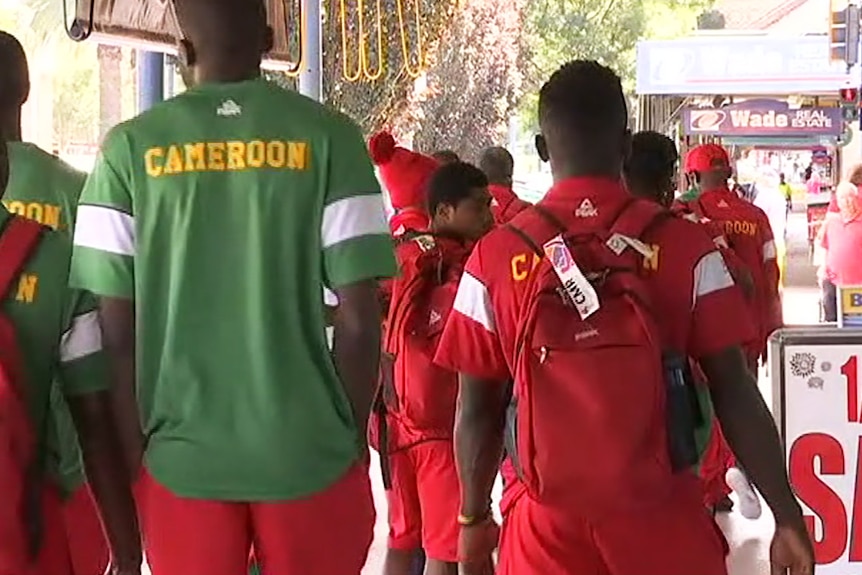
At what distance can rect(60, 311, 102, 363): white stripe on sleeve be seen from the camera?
2453 millimetres

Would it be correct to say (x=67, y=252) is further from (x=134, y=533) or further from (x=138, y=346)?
→ (x=134, y=533)

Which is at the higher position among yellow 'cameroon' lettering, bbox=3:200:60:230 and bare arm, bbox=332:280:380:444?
yellow 'cameroon' lettering, bbox=3:200:60:230

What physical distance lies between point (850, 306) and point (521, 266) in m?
2.34

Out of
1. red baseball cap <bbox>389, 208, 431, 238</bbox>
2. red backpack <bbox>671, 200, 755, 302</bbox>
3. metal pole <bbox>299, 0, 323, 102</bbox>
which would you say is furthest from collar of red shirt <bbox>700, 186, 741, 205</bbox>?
red baseball cap <bbox>389, 208, 431, 238</bbox>

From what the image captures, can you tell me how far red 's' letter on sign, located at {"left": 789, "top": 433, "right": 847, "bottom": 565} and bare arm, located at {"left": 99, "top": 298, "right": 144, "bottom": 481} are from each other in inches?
90.6

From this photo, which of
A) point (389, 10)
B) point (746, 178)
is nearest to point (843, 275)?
point (389, 10)

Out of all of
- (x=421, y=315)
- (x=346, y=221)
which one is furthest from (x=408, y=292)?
(x=346, y=221)

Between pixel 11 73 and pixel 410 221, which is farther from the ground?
pixel 11 73

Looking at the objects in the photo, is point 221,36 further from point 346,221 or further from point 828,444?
point 828,444

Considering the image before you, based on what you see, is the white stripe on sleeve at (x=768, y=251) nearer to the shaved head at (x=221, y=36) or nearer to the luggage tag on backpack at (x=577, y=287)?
the luggage tag on backpack at (x=577, y=287)

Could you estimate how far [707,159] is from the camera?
741 centimetres

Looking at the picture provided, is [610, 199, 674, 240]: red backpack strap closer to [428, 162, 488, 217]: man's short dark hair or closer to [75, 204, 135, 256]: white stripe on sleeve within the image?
[75, 204, 135, 256]: white stripe on sleeve

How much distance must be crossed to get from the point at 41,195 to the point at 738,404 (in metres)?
1.48

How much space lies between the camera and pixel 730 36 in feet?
60.1
